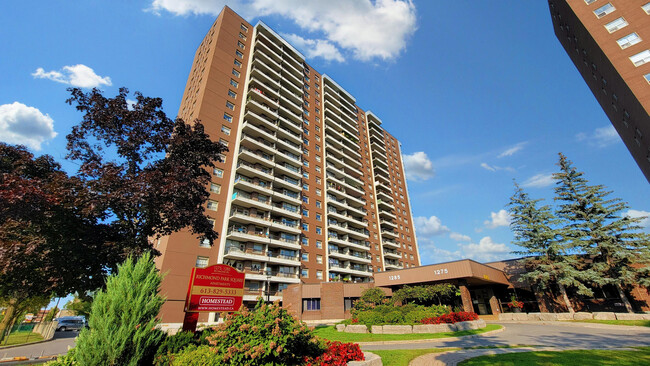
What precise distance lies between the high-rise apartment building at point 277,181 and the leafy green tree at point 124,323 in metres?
16.6

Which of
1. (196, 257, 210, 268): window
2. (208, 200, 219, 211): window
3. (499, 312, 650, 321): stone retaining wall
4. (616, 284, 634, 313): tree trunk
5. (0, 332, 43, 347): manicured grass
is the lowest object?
(0, 332, 43, 347): manicured grass

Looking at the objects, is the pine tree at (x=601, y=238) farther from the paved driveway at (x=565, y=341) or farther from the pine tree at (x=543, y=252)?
the paved driveway at (x=565, y=341)

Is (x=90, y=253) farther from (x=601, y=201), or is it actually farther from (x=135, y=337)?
(x=601, y=201)

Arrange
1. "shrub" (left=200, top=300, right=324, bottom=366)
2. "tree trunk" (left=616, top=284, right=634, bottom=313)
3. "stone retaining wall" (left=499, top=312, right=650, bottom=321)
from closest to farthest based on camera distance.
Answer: "shrub" (left=200, top=300, right=324, bottom=366), "stone retaining wall" (left=499, top=312, right=650, bottom=321), "tree trunk" (left=616, top=284, right=634, bottom=313)

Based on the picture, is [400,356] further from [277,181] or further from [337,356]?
[277,181]

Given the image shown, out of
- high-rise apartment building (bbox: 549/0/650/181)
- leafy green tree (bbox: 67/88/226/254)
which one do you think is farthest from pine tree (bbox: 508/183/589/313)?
leafy green tree (bbox: 67/88/226/254)

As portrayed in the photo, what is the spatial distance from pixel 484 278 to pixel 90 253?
31514mm

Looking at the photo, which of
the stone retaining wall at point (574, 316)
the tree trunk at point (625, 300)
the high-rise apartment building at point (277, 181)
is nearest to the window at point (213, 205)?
the high-rise apartment building at point (277, 181)

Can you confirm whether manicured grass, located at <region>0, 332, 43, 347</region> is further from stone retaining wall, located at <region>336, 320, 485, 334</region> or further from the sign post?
stone retaining wall, located at <region>336, 320, 485, 334</region>

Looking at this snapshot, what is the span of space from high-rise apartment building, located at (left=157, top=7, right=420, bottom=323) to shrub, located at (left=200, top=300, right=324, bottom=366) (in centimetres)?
1794

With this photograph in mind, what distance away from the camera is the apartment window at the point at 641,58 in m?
24.2

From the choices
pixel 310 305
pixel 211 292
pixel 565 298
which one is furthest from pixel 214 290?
pixel 565 298

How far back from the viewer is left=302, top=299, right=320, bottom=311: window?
33.2 metres

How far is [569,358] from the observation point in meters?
8.45
